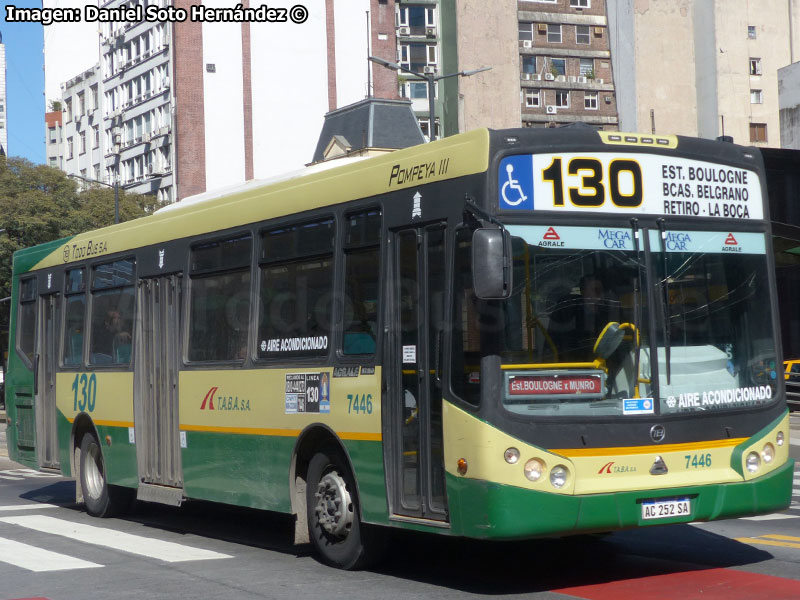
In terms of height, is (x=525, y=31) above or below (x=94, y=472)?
above

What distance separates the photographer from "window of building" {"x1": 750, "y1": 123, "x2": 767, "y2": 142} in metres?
79.2

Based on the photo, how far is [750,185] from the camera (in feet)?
30.7

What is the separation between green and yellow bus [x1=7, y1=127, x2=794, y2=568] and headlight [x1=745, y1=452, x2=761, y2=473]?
0.04 metres

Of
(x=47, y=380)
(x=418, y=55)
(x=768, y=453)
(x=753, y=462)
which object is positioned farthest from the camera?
(x=418, y=55)

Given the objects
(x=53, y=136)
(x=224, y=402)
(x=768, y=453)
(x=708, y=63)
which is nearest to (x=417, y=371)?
(x=768, y=453)

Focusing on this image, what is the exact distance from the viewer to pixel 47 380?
15.4 metres

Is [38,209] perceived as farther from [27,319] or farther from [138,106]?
[27,319]

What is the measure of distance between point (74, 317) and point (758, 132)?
70.2 meters

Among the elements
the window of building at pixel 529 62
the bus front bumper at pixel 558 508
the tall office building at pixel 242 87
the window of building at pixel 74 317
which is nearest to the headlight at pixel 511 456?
the bus front bumper at pixel 558 508

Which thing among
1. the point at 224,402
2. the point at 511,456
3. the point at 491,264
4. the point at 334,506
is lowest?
the point at 334,506

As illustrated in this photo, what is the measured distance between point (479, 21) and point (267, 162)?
15.9 meters

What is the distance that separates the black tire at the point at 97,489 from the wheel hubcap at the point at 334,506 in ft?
15.6

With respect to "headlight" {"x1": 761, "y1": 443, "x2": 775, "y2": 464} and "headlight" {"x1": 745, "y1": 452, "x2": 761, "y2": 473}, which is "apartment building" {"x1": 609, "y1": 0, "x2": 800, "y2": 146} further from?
"headlight" {"x1": 745, "y1": 452, "x2": 761, "y2": 473}

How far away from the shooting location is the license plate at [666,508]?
8398 millimetres
